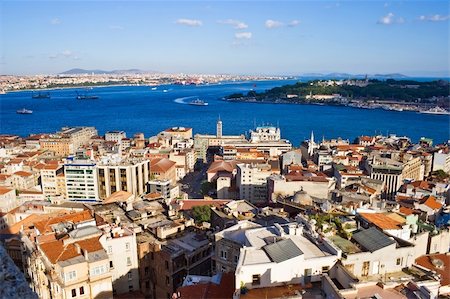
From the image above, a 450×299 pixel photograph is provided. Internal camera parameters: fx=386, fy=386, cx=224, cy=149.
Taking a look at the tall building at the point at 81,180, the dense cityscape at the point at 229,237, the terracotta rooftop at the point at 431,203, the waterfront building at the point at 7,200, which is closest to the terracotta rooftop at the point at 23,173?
the dense cityscape at the point at 229,237

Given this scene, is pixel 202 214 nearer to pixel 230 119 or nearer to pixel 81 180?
pixel 81 180

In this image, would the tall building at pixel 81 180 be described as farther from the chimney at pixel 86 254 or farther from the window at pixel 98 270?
the window at pixel 98 270

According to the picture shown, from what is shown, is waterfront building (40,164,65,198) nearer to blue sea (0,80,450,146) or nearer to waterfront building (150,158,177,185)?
waterfront building (150,158,177,185)

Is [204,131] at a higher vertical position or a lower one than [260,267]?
lower

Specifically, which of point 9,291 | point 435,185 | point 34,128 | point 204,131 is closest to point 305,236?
point 9,291

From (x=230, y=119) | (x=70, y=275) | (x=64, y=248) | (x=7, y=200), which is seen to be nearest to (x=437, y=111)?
(x=230, y=119)

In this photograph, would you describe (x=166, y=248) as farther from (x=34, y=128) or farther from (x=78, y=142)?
(x=34, y=128)
